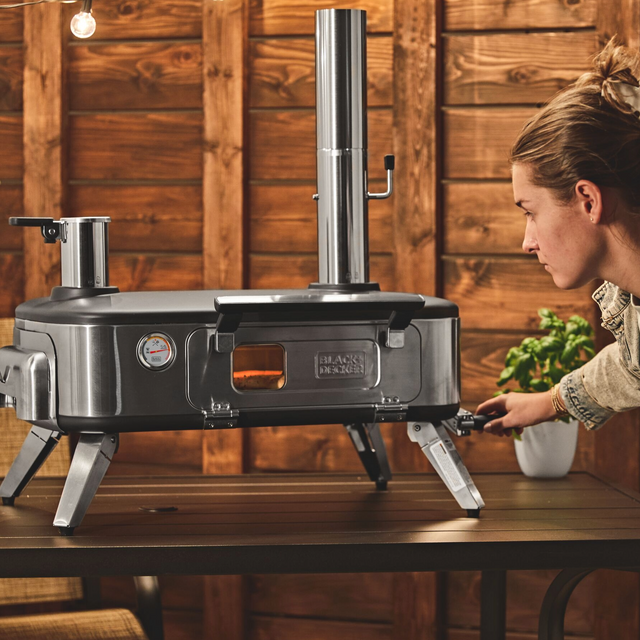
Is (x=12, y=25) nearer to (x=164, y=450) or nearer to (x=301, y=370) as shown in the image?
(x=164, y=450)

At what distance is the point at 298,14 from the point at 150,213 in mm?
571

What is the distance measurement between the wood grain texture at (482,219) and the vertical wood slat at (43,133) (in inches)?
35.8

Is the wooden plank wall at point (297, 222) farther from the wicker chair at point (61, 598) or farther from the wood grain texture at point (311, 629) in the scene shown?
the wicker chair at point (61, 598)

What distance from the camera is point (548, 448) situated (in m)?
1.74

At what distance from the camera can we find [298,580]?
217 cm

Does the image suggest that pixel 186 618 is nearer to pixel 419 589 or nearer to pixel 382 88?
pixel 419 589

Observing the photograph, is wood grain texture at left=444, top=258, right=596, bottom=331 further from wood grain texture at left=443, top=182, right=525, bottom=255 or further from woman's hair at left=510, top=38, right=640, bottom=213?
woman's hair at left=510, top=38, right=640, bottom=213

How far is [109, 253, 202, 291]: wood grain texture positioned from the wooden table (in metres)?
0.61

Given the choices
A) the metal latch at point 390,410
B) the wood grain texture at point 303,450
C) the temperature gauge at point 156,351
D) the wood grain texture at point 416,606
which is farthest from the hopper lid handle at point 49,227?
the wood grain texture at point 416,606

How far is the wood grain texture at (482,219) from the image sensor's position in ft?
6.70

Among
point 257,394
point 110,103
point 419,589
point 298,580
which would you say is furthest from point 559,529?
point 110,103

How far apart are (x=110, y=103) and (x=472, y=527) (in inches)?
53.0

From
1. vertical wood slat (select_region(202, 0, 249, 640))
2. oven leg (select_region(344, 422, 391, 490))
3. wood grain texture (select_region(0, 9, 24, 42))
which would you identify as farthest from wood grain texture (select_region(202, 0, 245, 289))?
oven leg (select_region(344, 422, 391, 490))

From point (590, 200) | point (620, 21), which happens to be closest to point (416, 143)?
point (620, 21)
